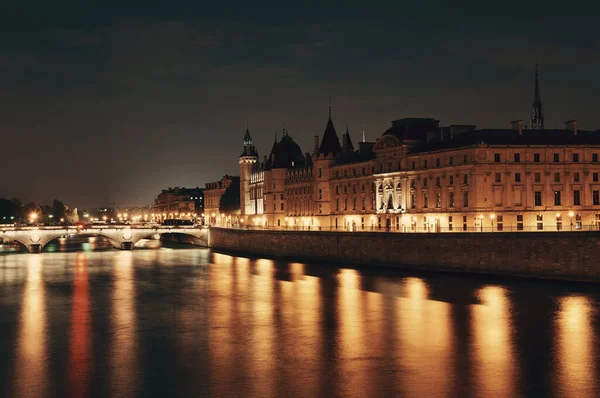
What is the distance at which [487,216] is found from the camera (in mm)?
73062

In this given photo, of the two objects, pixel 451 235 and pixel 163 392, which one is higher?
pixel 451 235

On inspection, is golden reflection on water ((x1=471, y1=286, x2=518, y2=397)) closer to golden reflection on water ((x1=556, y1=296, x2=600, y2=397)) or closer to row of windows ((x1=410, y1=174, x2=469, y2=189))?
golden reflection on water ((x1=556, y1=296, x2=600, y2=397))

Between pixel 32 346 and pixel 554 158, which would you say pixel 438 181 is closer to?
pixel 554 158

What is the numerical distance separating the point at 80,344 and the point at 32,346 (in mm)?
2012

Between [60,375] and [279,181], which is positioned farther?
[279,181]

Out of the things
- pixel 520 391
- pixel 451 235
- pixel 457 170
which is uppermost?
pixel 457 170

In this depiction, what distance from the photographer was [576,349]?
107ft

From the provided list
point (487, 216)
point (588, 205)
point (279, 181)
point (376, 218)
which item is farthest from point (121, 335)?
point (279, 181)

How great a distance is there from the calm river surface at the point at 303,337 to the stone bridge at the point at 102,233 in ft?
137

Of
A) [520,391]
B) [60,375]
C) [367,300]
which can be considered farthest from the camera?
[367,300]

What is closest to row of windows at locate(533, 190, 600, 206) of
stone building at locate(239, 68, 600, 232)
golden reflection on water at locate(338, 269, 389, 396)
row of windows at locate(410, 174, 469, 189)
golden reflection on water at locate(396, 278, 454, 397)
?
stone building at locate(239, 68, 600, 232)

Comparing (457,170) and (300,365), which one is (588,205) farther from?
(300,365)

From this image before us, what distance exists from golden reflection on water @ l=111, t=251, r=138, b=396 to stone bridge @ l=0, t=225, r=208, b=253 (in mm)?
38490

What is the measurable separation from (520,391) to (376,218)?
216 feet
